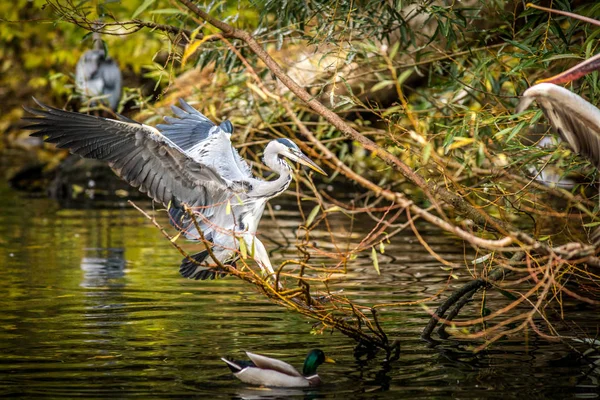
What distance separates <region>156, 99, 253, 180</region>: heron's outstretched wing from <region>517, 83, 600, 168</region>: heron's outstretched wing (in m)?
2.30

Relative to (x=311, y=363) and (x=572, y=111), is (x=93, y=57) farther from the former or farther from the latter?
(x=572, y=111)

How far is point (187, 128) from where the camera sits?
745 cm

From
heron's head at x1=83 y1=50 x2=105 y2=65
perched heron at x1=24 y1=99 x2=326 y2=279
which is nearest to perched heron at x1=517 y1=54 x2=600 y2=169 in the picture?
perched heron at x1=24 y1=99 x2=326 y2=279

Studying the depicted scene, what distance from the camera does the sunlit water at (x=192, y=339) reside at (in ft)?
16.4

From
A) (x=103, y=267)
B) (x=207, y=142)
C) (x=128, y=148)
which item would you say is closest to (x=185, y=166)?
(x=128, y=148)

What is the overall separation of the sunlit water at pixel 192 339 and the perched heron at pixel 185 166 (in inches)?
20.0

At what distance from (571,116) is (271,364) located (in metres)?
1.79

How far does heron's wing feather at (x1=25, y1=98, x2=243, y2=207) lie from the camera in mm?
6293

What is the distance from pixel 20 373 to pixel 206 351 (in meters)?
1.02

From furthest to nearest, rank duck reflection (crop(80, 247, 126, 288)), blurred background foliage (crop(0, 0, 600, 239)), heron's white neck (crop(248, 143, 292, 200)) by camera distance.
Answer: duck reflection (crop(80, 247, 126, 288)) < heron's white neck (crop(248, 143, 292, 200)) < blurred background foliage (crop(0, 0, 600, 239))

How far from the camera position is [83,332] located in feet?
20.6

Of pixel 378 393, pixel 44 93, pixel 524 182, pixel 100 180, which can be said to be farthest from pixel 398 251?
pixel 44 93

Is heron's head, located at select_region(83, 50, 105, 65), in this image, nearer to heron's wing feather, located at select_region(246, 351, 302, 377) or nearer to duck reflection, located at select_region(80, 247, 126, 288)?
duck reflection, located at select_region(80, 247, 126, 288)

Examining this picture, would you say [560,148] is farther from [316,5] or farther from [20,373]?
[20,373]
